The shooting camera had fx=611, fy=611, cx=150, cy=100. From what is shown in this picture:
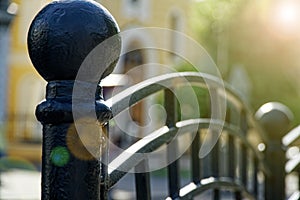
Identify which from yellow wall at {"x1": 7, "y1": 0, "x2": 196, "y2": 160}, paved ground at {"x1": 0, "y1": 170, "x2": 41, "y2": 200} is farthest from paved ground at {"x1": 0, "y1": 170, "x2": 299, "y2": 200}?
yellow wall at {"x1": 7, "y1": 0, "x2": 196, "y2": 160}

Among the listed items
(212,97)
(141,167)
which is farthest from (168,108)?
(212,97)

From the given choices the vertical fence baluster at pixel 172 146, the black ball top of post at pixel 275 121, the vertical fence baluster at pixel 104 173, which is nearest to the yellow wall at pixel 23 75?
the black ball top of post at pixel 275 121

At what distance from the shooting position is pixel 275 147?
280 centimetres

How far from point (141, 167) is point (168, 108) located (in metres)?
0.30

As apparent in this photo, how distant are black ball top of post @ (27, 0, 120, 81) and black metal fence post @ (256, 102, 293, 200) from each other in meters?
1.77

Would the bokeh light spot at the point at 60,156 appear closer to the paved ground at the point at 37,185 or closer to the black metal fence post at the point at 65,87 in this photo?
the black metal fence post at the point at 65,87

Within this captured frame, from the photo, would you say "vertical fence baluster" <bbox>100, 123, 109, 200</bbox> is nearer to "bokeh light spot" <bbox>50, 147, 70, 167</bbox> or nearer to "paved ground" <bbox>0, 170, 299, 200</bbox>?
"bokeh light spot" <bbox>50, 147, 70, 167</bbox>

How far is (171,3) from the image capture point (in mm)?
22156

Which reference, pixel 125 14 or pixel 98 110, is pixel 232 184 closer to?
pixel 98 110

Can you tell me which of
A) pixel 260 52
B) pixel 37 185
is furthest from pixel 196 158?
pixel 260 52

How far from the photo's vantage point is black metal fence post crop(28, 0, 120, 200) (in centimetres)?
115

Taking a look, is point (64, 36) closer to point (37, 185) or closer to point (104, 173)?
point (104, 173)

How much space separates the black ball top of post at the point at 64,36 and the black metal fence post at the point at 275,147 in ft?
5.82

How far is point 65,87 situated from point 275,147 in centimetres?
181
